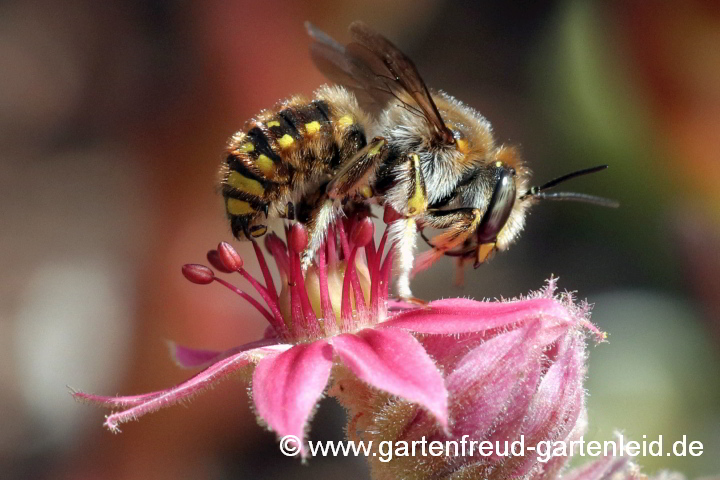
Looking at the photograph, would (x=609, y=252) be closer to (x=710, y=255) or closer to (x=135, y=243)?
→ (x=710, y=255)

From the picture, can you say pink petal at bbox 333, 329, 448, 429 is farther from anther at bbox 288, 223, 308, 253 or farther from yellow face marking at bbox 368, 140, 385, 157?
yellow face marking at bbox 368, 140, 385, 157

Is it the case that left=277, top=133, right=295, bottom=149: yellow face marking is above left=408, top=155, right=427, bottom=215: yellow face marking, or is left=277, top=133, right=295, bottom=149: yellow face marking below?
above

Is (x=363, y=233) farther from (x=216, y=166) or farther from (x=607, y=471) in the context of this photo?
(x=216, y=166)

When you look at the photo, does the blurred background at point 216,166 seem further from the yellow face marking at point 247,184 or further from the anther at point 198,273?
the yellow face marking at point 247,184

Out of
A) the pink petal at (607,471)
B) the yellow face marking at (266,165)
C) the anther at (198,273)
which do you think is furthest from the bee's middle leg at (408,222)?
the pink petal at (607,471)

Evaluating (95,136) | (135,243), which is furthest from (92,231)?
(95,136)

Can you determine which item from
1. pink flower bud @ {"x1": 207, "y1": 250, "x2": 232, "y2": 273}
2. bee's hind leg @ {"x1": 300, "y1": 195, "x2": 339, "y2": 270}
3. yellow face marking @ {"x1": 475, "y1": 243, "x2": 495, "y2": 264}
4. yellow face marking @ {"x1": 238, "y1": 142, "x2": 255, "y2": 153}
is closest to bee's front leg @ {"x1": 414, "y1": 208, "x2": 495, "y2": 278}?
yellow face marking @ {"x1": 475, "y1": 243, "x2": 495, "y2": 264}

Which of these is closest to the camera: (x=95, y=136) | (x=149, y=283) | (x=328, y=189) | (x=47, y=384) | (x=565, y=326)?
(x=565, y=326)
